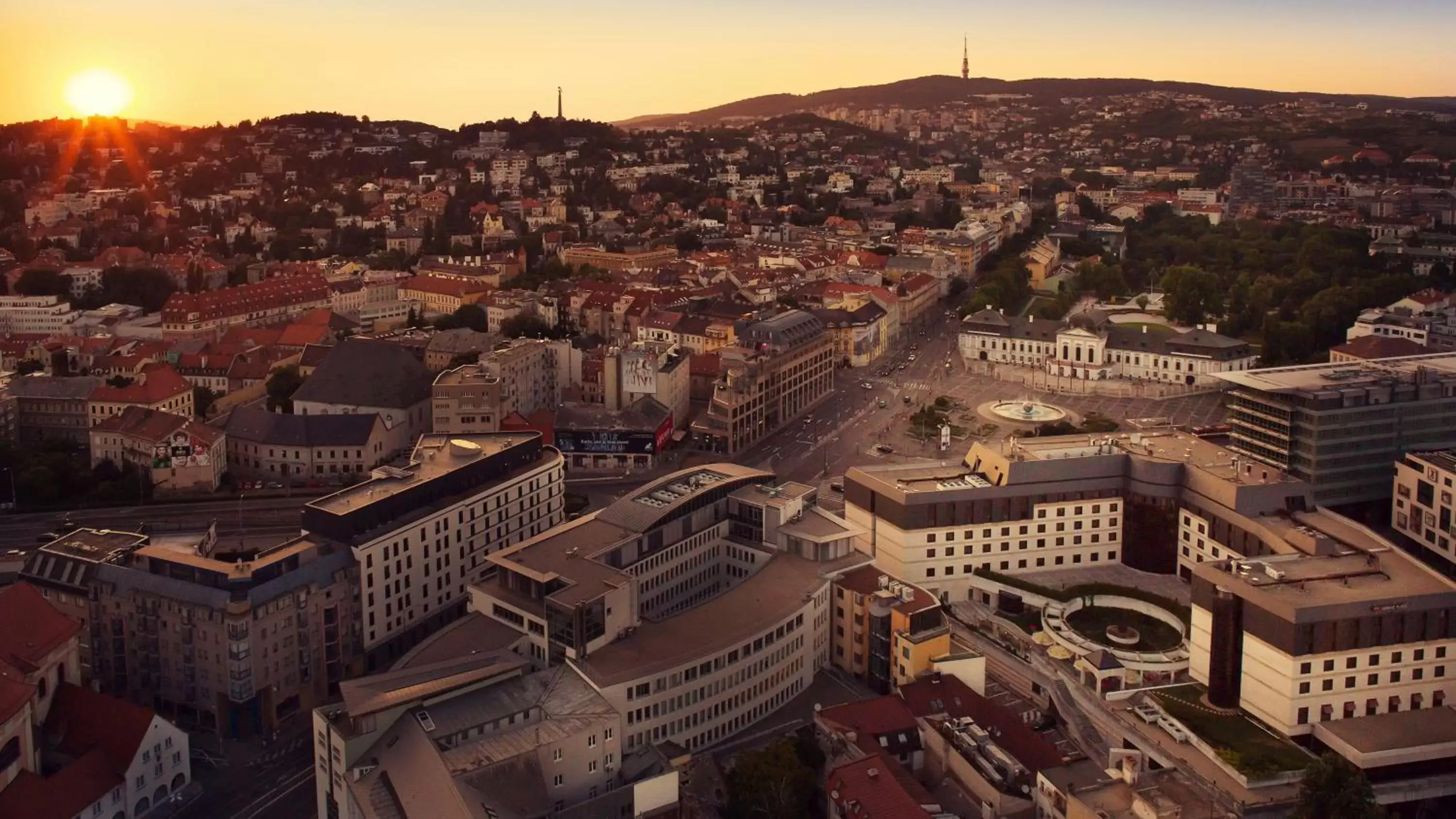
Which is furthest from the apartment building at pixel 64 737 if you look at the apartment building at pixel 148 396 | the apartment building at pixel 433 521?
the apartment building at pixel 148 396

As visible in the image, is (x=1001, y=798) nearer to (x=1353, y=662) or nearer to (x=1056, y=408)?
(x=1353, y=662)

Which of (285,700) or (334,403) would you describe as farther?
(334,403)

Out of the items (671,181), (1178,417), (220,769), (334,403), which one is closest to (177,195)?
(671,181)

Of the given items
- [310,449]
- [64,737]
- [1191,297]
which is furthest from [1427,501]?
[1191,297]

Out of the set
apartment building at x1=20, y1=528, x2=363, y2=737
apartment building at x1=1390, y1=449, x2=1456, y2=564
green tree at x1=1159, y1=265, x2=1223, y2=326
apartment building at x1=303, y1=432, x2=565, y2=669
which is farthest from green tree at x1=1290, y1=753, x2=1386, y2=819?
green tree at x1=1159, y1=265, x2=1223, y2=326

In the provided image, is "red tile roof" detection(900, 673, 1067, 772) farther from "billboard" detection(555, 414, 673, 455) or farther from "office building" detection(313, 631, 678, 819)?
"billboard" detection(555, 414, 673, 455)

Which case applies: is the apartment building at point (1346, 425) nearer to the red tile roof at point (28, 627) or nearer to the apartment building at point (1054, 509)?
the apartment building at point (1054, 509)

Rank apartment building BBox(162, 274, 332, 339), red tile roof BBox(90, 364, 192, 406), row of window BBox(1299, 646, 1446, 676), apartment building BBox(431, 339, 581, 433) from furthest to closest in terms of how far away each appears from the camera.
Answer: apartment building BBox(162, 274, 332, 339), red tile roof BBox(90, 364, 192, 406), apartment building BBox(431, 339, 581, 433), row of window BBox(1299, 646, 1446, 676)
